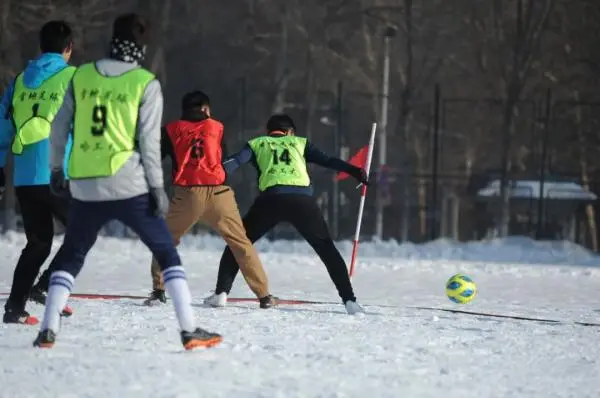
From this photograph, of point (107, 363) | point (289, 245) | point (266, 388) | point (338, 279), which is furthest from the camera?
point (289, 245)

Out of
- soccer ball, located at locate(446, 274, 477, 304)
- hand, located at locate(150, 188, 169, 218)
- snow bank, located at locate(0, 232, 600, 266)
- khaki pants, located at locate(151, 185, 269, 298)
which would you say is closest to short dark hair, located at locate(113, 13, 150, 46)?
hand, located at locate(150, 188, 169, 218)

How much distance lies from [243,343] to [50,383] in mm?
1844

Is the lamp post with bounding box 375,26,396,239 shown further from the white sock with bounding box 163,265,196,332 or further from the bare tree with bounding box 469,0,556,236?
the white sock with bounding box 163,265,196,332

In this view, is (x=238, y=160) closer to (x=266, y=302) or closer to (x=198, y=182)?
(x=198, y=182)

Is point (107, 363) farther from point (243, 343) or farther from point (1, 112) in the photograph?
point (1, 112)

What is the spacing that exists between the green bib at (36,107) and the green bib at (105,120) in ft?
4.21

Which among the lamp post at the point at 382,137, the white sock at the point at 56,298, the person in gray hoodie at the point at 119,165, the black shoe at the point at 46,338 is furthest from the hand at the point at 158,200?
the lamp post at the point at 382,137

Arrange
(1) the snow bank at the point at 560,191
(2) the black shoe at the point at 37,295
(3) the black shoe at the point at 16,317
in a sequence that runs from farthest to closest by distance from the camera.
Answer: (1) the snow bank at the point at 560,191
(2) the black shoe at the point at 37,295
(3) the black shoe at the point at 16,317

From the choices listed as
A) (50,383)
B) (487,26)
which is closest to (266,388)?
(50,383)

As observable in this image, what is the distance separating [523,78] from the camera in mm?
27938

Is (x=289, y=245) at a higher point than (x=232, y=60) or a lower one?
lower

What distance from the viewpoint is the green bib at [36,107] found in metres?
9.21

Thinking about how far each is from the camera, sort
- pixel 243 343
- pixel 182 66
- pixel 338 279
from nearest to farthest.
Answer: pixel 243 343, pixel 338 279, pixel 182 66

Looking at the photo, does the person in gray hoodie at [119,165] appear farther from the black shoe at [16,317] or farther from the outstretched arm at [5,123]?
the outstretched arm at [5,123]
